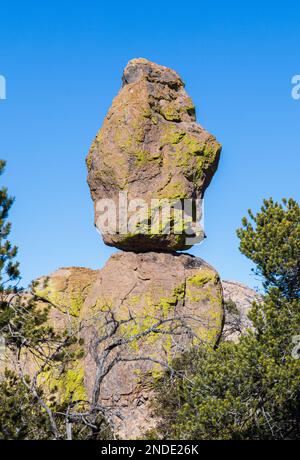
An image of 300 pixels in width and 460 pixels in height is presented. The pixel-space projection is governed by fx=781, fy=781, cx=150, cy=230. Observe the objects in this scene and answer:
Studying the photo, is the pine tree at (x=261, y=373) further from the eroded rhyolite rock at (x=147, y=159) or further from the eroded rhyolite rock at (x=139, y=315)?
the eroded rhyolite rock at (x=147, y=159)

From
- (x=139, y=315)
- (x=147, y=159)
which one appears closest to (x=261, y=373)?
(x=139, y=315)

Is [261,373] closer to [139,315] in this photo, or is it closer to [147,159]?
[139,315]

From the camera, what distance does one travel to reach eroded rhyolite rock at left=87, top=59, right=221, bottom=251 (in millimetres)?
17359

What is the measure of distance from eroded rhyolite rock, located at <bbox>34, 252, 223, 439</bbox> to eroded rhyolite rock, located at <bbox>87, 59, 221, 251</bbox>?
601 millimetres

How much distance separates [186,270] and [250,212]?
108 inches

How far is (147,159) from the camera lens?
1745cm

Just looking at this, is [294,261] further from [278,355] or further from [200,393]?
[200,393]

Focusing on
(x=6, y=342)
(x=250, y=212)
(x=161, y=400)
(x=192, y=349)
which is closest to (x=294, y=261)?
(x=250, y=212)

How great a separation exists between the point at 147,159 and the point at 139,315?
11.5ft

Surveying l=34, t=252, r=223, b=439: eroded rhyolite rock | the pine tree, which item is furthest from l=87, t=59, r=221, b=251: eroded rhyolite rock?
the pine tree

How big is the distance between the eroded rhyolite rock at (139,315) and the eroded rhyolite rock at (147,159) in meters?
0.60

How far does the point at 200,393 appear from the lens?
1338 cm

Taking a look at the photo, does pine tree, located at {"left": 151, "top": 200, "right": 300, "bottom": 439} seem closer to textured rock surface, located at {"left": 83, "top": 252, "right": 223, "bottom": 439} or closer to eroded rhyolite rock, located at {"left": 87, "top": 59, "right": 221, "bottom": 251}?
textured rock surface, located at {"left": 83, "top": 252, "right": 223, "bottom": 439}
